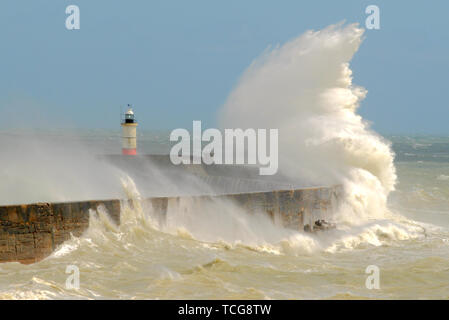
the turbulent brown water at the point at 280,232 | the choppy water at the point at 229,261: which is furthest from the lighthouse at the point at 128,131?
the choppy water at the point at 229,261

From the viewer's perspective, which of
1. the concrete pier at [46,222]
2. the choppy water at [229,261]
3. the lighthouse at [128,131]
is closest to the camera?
the choppy water at [229,261]

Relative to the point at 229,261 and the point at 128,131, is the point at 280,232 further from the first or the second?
the point at 128,131

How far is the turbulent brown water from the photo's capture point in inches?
220

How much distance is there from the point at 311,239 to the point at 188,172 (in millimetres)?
5780

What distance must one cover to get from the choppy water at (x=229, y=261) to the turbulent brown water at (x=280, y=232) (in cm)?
2

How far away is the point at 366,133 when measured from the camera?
1373 centimetres

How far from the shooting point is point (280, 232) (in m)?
8.80

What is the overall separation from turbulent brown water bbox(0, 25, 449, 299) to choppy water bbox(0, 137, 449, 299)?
0.02 metres

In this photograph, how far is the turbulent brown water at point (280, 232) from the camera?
560cm

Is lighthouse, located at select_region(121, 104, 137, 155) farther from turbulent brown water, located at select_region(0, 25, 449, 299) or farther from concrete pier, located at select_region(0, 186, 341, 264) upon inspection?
concrete pier, located at select_region(0, 186, 341, 264)

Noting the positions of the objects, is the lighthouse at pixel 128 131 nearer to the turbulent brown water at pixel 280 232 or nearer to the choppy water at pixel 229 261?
the turbulent brown water at pixel 280 232

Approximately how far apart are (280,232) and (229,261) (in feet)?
7.46

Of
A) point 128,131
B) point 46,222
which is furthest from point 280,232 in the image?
point 128,131
